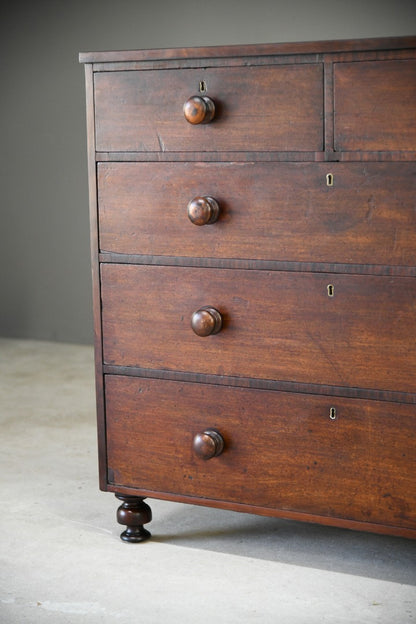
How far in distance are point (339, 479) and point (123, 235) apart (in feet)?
2.25

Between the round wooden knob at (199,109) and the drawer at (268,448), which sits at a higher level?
the round wooden knob at (199,109)

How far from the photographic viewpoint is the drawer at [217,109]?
1761 millimetres

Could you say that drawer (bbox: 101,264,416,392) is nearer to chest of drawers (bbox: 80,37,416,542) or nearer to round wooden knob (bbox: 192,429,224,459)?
chest of drawers (bbox: 80,37,416,542)

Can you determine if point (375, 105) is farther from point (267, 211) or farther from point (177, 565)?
point (177, 565)

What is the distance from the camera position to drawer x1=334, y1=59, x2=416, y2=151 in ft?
5.49

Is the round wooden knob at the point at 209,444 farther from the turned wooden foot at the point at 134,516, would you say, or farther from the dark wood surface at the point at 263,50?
the dark wood surface at the point at 263,50

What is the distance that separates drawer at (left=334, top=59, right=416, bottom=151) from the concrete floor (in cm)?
90

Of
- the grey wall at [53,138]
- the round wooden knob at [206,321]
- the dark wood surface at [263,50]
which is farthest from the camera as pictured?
the grey wall at [53,138]

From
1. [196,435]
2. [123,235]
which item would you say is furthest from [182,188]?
[196,435]

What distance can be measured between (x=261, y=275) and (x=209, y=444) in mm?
381

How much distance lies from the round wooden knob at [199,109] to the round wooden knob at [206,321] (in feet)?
1.27

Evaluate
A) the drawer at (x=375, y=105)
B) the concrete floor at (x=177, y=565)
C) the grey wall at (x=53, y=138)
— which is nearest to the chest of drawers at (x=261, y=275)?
the drawer at (x=375, y=105)

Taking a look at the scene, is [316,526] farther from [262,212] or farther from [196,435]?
[262,212]

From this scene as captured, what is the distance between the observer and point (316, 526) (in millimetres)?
2227
